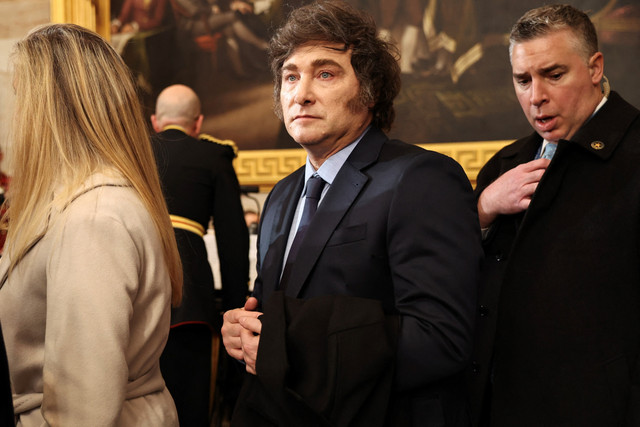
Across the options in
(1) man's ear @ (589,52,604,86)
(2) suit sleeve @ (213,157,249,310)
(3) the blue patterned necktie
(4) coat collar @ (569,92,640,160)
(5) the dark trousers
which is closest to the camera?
(3) the blue patterned necktie

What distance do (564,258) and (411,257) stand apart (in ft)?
2.24

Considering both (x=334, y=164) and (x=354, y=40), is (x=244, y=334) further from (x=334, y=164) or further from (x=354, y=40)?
(x=354, y=40)

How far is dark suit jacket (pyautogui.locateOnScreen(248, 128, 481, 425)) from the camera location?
4.81ft

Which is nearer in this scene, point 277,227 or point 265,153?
point 277,227

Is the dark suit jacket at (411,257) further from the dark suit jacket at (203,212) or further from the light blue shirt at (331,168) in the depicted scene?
the dark suit jacket at (203,212)

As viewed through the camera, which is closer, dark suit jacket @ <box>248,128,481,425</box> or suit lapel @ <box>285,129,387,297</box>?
dark suit jacket @ <box>248,128,481,425</box>

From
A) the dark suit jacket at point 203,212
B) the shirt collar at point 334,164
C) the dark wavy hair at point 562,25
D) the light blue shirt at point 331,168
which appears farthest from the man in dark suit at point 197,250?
the dark wavy hair at point 562,25

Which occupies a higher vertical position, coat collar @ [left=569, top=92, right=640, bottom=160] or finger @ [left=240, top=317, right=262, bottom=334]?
coat collar @ [left=569, top=92, right=640, bottom=160]

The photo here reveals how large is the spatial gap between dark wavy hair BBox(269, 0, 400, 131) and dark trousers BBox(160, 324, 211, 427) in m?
1.90

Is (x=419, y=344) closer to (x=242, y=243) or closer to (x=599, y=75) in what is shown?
(x=599, y=75)

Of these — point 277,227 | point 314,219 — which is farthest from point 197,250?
point 314,219

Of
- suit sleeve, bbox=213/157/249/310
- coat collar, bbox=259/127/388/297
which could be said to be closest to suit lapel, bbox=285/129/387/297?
coat collar, bbox=259/127/388/297

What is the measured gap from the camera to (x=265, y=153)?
5.23m

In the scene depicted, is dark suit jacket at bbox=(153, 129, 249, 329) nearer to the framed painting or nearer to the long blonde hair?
the framed painting
